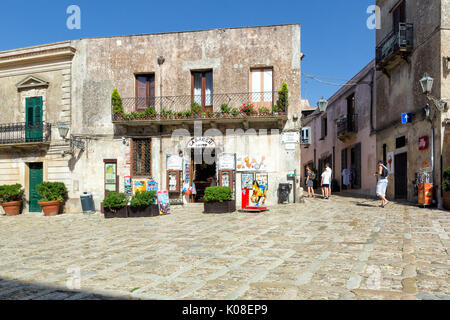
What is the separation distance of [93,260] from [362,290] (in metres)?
3.85

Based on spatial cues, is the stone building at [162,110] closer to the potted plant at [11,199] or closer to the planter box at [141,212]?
the potted plant at [11,199]

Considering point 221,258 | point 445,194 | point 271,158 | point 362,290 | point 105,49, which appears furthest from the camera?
point 105,49

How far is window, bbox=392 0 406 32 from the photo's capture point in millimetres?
15539

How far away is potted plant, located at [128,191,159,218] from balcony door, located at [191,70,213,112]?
4576 millimetres

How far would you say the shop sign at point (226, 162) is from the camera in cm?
1494

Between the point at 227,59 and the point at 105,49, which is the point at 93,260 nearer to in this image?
the point at 227,59

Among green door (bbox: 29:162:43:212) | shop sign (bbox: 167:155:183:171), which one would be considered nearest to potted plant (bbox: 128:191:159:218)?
shop sign (bbox: 167:155:183:171)

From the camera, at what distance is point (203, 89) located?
1559 centimetres

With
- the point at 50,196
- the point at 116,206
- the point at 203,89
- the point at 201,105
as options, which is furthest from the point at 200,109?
the point at 50,196

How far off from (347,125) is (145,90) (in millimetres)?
11927

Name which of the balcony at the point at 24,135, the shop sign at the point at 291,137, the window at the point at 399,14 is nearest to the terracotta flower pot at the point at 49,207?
the balcony at the point at 24,135

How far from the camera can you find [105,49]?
16.1 metres

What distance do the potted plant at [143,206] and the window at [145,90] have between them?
4.70 meters

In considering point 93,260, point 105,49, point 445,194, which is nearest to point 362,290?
point 93,260
